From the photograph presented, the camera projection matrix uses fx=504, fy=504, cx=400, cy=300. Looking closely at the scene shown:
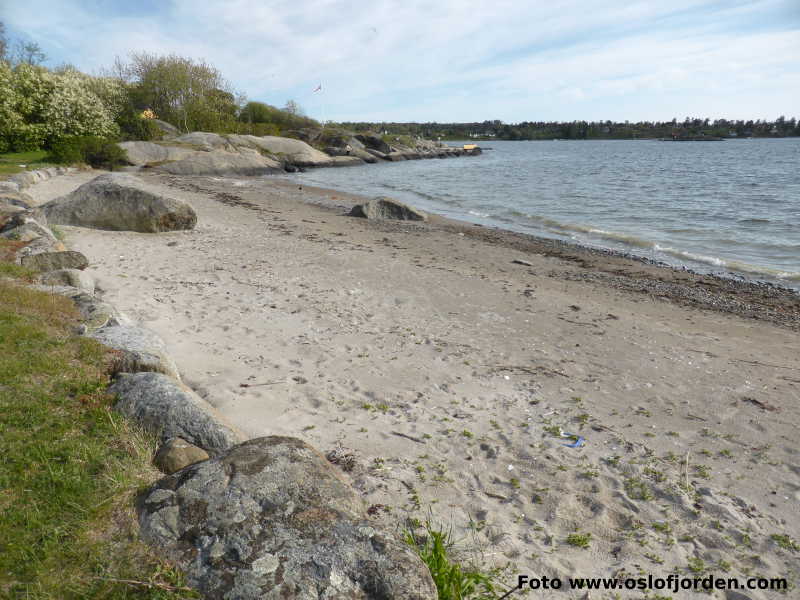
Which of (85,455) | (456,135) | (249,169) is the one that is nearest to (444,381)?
(85,455)

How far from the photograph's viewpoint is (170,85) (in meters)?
50.0

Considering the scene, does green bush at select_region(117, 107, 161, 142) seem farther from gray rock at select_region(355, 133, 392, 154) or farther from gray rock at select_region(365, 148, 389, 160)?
gray rock at select_region(355, 133, 392, 154)

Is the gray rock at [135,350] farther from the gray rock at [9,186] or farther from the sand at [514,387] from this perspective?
the gray rock at [9,186]

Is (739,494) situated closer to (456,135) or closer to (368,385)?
(368,385)

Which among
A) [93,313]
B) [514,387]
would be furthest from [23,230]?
[514,387]

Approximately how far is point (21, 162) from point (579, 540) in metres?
30.8

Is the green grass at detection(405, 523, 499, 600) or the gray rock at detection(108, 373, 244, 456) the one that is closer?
the green grass at detection(405, 523, 499, 600)

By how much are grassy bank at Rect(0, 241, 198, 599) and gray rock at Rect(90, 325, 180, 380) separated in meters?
0.17

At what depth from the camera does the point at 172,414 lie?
13.4 ft

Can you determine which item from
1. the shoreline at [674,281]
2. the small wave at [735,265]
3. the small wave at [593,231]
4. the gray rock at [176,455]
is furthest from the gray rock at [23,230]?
the small wave at [735,265]

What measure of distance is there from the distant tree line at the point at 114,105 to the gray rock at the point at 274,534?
101ft

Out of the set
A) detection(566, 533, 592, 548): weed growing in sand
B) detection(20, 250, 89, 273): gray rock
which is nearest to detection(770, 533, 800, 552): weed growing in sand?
detection(566, 533, 592, 548): weed growing in sand

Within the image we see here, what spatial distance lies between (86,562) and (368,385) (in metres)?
3.62

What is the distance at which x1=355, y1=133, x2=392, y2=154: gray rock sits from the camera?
236ft
